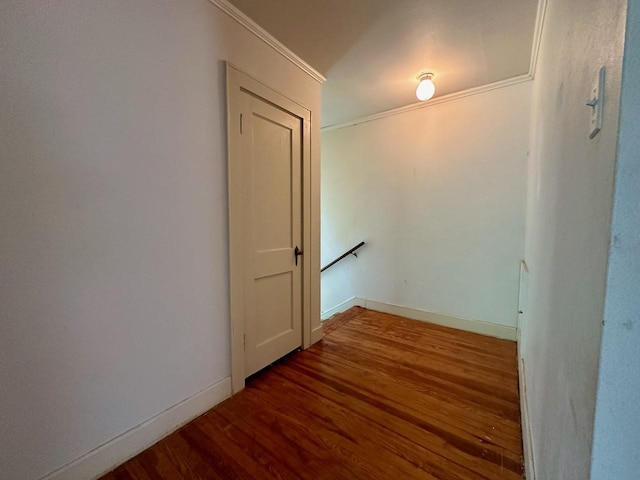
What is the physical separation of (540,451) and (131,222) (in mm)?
2004

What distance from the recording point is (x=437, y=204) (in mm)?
3047

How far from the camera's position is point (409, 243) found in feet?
10.7

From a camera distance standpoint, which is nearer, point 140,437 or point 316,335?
point 140,437

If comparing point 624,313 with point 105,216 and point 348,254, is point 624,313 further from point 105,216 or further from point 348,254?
point 348,254

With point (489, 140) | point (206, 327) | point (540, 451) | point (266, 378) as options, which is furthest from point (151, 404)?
point (489, 140)

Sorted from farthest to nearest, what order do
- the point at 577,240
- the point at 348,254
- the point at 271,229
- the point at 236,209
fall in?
the point at 348,254 < the point at 271,229 < the point at 236,209 < the point at 577,240

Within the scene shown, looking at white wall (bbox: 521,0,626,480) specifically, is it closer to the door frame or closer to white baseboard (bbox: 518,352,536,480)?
white baseboard (bbox: 518,352,536,480)

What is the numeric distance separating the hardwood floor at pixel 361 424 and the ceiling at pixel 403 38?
252cm

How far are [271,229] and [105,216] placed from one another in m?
1.08

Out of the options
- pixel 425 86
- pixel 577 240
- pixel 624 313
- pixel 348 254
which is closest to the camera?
pixel 624 313

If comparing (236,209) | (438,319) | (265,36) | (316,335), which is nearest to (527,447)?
(316,335)

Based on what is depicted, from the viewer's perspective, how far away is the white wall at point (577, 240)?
0.49 meters

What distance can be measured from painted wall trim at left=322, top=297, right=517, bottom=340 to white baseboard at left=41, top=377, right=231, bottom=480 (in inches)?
86.3

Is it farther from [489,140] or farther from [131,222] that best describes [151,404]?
[489,140]
